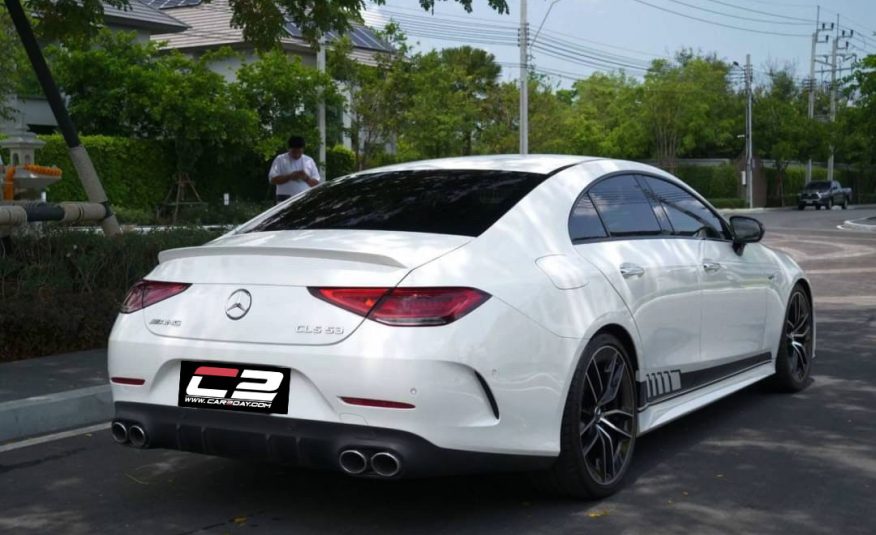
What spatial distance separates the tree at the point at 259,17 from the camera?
11.8 m

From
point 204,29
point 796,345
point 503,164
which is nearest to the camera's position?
point 503,164

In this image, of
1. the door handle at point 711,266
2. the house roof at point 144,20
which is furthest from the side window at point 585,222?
the house roof at point 144,20

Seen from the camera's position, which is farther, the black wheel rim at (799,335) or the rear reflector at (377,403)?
the black wheel rim at (799,335)

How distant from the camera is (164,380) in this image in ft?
14.6

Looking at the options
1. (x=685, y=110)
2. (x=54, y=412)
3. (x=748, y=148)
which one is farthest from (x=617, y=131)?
(x=54, y=412)

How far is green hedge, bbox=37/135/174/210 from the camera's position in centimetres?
2897

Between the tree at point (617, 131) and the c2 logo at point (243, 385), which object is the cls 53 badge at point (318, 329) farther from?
the tree at point (617, 131)

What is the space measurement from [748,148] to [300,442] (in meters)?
64.3

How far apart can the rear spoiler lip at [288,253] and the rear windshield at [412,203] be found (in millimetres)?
451

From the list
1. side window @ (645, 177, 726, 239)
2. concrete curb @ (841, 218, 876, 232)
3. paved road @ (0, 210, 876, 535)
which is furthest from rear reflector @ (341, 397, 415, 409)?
concrete curb @ (841, 218, 876, 232)

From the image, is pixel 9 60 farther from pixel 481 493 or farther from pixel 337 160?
pixel 481 493

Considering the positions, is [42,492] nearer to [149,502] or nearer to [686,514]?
[149,502]

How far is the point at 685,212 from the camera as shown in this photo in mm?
6227

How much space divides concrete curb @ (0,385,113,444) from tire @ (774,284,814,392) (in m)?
4.18
